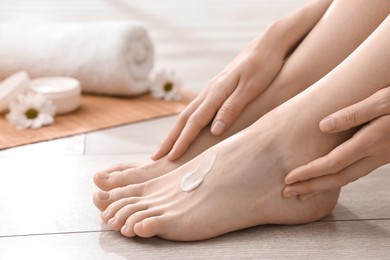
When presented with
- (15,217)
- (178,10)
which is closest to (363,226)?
(15,217)

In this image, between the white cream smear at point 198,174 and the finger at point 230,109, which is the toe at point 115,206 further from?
the finger at point 230,109

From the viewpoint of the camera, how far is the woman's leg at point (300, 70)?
3.95 feet

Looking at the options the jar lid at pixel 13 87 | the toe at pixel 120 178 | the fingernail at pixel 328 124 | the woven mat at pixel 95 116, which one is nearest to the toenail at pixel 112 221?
the toe at pixel 120 178

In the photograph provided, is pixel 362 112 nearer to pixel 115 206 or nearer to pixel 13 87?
pixel 115 206

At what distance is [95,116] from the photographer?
5.72ft

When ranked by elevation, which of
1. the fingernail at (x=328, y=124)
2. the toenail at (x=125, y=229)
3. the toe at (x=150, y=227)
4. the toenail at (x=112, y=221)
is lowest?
the toenail at (x=112, y=221)

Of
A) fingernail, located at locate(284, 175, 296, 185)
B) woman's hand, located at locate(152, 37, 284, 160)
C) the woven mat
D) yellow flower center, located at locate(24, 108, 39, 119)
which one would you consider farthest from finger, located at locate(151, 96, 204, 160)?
yellow flower center, located at locate(24, 108, 39, 119)

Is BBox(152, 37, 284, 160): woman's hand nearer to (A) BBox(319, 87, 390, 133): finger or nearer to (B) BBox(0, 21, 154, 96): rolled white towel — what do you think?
(A) BBox(319, 87, 390, 133): finger

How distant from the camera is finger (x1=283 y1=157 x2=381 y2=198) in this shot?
41.5 inches

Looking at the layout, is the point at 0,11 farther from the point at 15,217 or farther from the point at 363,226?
the point at 363,226

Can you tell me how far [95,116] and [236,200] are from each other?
749mm

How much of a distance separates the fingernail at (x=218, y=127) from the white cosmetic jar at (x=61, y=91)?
0.65 m

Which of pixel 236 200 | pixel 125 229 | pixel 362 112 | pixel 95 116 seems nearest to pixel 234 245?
pixel 236 200

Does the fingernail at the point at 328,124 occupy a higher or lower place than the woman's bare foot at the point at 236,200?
higher
